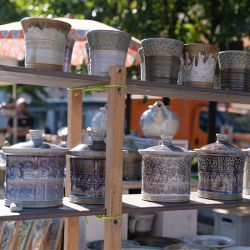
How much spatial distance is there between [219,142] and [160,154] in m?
0.36

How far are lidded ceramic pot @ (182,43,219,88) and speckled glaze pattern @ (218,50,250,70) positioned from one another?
98mm

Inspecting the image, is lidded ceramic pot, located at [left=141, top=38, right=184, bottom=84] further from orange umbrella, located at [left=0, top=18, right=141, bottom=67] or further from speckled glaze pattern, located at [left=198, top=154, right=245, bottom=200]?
orange umbrella, located at [left=0, top=18, right=141, bottom=67]

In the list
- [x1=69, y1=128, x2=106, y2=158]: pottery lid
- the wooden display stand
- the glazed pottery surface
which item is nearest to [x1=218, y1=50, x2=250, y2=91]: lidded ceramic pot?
the wooden display stand

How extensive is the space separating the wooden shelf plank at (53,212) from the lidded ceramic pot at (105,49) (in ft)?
1.75

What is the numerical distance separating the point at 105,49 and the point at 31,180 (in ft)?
1.97

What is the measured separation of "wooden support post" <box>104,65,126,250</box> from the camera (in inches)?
75.5

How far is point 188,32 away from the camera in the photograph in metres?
6.37

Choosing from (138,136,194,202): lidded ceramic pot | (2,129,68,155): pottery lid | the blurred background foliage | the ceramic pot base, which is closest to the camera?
(2,129,68,155): pottery lid

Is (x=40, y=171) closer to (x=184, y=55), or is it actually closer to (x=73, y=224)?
(x=73, y=224)

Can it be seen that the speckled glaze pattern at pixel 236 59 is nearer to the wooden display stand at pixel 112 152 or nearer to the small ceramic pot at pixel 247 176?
the wooden display stand at pixel 112 152

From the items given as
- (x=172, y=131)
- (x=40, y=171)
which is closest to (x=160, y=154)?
(x=40, y=171)

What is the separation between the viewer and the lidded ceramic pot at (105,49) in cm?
204

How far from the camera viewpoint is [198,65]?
2242 millimetres

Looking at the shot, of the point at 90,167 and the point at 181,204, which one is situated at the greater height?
the point at 90,167
